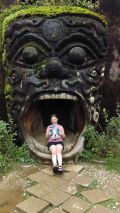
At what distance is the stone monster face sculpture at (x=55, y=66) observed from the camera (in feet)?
16.6

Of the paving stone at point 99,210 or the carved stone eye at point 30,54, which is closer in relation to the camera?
the paving stone at point 99,210

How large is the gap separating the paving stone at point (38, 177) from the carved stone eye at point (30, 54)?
1.51 m

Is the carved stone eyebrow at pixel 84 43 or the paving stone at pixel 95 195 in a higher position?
the carved stone eyebrow at pixel 84 43

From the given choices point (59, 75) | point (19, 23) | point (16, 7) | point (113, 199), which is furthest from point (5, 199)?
point (16, 7)

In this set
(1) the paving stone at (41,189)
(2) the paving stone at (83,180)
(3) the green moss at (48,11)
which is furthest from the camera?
(3) the green moss at (48,11)

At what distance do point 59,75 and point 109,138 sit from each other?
4.18 feet

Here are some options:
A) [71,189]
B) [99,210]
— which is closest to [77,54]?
[71,189]

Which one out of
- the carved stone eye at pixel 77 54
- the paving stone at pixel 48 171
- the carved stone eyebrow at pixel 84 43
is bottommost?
the paving stone at pixel 48 171

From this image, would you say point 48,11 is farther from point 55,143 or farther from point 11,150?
point 11,150

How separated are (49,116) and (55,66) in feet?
4.11

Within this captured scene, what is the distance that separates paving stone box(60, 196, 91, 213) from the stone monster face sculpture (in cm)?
108

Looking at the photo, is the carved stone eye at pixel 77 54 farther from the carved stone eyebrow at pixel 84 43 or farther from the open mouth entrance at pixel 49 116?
the open mouth entrance at pixel 49 116

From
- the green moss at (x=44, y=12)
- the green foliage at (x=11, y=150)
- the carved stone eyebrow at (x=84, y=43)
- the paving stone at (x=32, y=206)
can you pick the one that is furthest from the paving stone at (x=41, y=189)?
the green moss at (x=44, y=12)

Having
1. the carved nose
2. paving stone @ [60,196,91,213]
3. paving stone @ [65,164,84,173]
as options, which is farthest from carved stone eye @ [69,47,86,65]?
paving stone @ [60,196,91,213]
